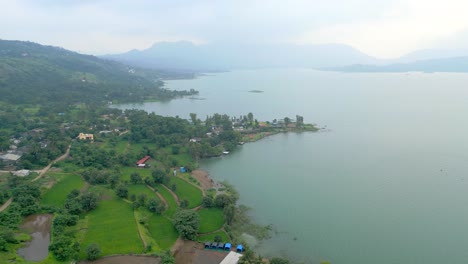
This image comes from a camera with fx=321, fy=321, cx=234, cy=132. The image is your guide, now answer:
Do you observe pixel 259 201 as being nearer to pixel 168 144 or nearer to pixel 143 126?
pixel 168 144

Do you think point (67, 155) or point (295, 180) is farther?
point (67, 155)

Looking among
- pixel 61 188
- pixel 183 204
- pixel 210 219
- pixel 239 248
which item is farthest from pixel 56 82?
pixel 239 248

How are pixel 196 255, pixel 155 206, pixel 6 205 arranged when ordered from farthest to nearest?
pixel 155 206 < pixel 6 205 < pixel 196 255

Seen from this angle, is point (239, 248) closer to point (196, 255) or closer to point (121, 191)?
point (196, 255)

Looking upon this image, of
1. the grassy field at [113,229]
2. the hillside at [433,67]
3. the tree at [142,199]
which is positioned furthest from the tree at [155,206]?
the hillside at [433,67]

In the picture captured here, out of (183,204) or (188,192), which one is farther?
(188,192)

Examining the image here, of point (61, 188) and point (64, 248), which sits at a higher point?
point (61, 188)

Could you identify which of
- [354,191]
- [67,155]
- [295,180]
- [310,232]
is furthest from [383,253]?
[67,155]
